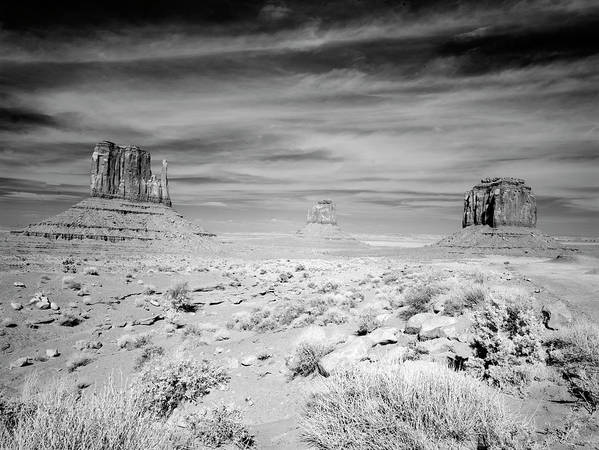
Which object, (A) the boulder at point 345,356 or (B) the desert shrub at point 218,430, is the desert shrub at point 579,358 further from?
(B) the desert shrub at point 218,430

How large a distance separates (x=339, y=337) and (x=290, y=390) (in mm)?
2152

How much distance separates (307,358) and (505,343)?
12.4ft

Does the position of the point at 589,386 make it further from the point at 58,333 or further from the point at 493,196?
the point at 493,196

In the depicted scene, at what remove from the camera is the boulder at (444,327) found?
6.68 m

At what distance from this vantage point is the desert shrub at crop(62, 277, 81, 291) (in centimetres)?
1932

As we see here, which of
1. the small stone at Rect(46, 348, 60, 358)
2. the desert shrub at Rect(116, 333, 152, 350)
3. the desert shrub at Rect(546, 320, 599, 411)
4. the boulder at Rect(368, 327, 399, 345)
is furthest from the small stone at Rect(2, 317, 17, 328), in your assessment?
the desert shrub at Rect(546, 320, 599, 411)

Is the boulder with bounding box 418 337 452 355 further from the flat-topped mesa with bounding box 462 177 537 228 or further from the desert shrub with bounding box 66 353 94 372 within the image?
the flat-topped mesa with bounding box 462 177 537 228

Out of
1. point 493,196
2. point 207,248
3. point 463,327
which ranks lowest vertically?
point 207,248

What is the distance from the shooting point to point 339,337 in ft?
26.9

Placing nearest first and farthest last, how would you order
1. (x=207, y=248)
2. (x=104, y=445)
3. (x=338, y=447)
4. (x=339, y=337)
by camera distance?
(x=104, y=445) < (x=338, y=447) < (x=339, y=337) < (x=207, y=248)

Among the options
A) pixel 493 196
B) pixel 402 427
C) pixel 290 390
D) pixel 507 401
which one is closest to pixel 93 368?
pixel 290 390

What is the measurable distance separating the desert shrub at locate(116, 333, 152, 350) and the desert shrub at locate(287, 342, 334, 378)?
7062 millimetres

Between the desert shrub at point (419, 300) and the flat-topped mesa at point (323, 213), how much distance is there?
418 feet

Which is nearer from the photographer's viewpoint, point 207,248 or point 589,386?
point 589,386
